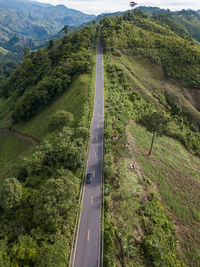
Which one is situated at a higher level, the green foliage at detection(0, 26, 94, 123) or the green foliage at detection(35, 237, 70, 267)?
the green foliage at detection(0, 26, 94, 123)

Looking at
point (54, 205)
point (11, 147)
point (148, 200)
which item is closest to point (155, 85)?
point (148, 200)

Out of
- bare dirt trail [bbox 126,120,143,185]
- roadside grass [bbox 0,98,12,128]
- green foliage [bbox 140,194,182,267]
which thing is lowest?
roadside grass [bbox 0,98,12,128]

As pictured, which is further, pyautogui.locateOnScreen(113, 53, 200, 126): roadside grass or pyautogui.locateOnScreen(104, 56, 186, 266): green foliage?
pyautogui.locateOnScreen(113, 53, 200, 126): roadside grass

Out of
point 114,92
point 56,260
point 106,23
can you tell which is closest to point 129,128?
point 114,92

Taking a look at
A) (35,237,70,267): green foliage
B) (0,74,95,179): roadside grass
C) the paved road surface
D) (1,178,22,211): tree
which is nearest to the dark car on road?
the paved road surface

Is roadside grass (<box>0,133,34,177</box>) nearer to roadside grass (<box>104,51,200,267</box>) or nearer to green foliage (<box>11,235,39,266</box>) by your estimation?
roadside grass (<box>104,51,200,267</box>)

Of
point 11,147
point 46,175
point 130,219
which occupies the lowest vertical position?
point 11,147

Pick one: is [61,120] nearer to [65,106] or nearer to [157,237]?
[65,106]
